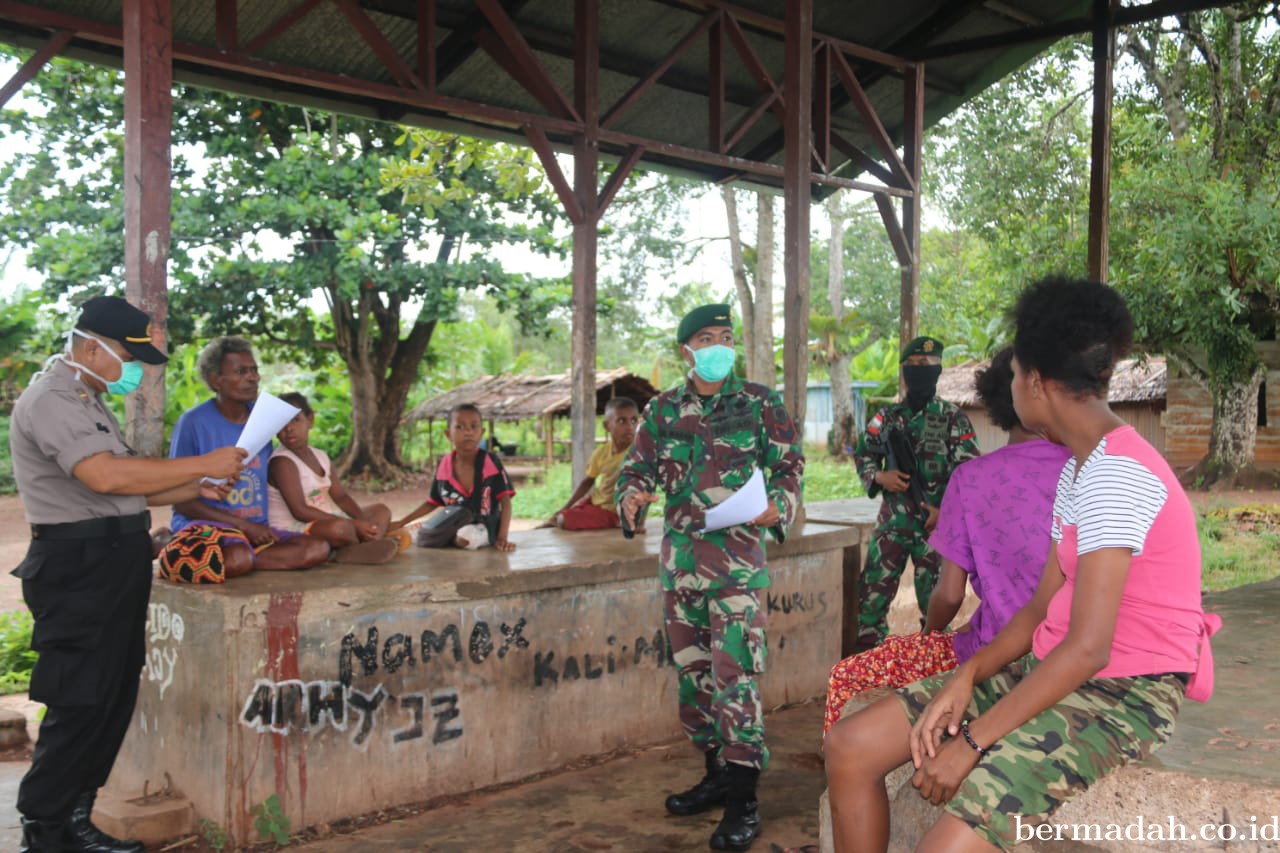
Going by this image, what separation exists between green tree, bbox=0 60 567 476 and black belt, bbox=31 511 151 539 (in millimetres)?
9798

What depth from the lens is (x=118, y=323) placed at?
3566mm

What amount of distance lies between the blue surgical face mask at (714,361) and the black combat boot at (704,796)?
1.55 metres

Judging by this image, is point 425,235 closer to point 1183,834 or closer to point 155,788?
point 155,788

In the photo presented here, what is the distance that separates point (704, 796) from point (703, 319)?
190 centimetres

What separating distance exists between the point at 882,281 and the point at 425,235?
1536 centimetres

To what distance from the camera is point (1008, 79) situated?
16.9 metres

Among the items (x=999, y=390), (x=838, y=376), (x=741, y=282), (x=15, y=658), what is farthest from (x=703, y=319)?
(x=838, y=376)

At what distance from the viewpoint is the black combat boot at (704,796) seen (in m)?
4.20

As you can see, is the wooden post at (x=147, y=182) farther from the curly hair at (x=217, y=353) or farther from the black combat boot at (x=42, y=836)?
the black combat boot at (x=42, y=836)

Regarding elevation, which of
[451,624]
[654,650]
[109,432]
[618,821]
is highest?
[109,432]

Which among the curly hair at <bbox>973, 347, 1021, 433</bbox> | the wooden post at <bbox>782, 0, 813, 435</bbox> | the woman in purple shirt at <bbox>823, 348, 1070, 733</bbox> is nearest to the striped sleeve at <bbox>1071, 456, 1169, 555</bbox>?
the woman in purple shirt at <bbox>823, 348, 1070, 733</bbox>

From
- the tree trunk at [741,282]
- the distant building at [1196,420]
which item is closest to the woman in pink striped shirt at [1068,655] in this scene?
the tree trunk at [741,282]

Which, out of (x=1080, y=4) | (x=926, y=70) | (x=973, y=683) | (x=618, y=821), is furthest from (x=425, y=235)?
(x=973, y=683)

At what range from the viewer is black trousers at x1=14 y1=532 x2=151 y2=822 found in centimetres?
344
